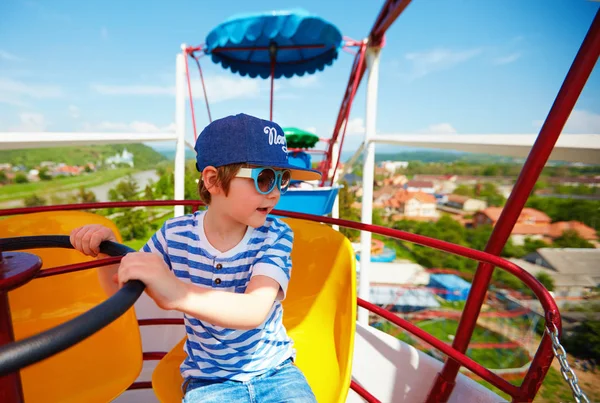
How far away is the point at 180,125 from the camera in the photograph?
3.15 meters

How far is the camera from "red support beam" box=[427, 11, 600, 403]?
0.92m

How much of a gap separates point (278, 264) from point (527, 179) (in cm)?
75

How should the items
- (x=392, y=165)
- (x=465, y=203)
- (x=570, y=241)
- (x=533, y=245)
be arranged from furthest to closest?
1. (x=392, y=165)
2. (x=465, y=203)
3. (x=533, y=245)
4. (x=570, y=241)

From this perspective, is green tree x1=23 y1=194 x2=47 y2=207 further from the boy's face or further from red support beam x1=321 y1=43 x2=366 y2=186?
the boy's face

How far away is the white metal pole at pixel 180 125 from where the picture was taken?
3.04 metres

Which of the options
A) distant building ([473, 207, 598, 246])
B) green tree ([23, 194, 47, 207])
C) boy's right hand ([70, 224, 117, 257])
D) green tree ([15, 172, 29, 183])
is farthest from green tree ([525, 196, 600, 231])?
green tree ([15, 172, 29, 183])

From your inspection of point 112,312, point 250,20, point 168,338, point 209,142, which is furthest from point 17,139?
point 250,20

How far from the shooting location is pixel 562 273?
33.0 m

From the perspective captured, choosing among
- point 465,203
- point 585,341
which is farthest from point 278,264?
point 465,203

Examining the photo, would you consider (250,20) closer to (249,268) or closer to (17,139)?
(17,139)

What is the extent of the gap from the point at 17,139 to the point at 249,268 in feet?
3.15

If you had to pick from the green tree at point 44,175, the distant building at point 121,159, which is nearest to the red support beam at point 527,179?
the green tree at point 44,175

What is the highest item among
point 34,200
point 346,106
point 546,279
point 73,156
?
point 346,106

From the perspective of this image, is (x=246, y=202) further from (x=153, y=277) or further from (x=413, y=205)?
(x=413, y=205)
